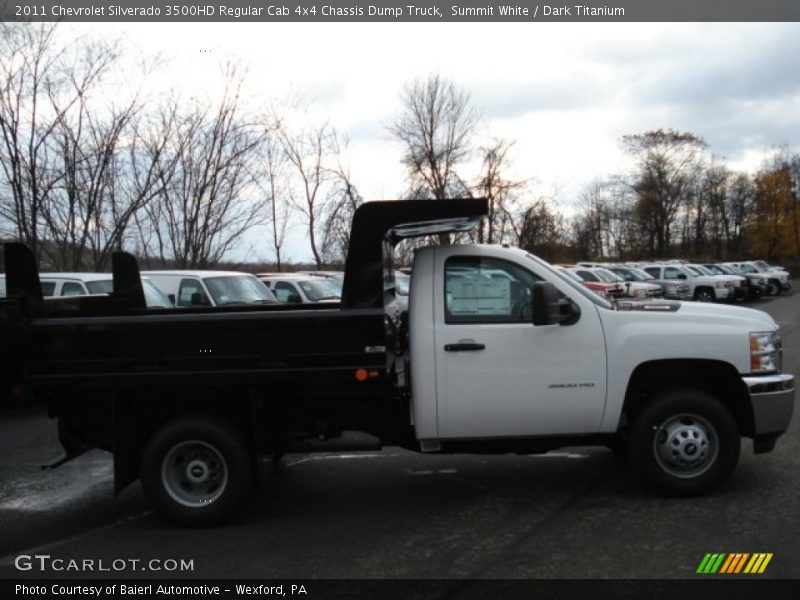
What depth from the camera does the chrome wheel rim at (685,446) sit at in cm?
574

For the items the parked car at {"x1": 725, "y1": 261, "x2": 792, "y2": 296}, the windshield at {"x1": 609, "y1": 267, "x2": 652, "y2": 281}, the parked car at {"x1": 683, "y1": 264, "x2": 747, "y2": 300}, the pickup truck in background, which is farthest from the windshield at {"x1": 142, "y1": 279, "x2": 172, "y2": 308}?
the parked car at {"x1": 725, "y1": 261, "x2": 792, "y2": 296}

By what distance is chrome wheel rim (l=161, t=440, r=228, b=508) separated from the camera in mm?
5590

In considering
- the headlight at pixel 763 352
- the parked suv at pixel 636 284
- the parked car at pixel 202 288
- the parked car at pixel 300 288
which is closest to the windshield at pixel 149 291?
the parked car at pixel 202 288

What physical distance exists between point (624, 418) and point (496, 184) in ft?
129

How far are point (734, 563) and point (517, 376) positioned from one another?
1.89 metres

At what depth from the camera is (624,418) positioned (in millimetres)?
5996

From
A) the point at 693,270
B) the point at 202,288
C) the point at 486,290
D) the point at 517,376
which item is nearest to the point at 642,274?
the point at 693,270

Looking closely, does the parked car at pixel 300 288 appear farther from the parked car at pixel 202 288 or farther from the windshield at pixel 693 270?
the windshield at pixel 693 270

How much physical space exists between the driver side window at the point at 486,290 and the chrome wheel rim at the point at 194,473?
209 cm

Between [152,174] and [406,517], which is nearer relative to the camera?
[406,517]

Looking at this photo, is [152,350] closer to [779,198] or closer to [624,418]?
[624,418]

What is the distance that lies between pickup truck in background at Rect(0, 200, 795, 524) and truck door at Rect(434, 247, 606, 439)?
0.04 feet

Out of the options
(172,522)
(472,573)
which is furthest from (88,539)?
(472,573)

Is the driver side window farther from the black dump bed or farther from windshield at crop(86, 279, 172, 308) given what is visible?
windshield at crop(86, 279, 172, 308)
